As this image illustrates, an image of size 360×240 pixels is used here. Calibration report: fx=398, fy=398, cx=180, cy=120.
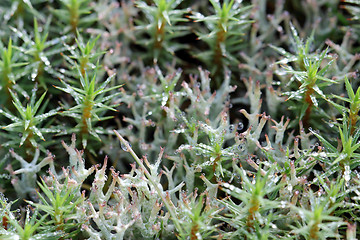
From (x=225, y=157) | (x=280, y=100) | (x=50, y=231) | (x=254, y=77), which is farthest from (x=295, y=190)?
(x=50, y=231)

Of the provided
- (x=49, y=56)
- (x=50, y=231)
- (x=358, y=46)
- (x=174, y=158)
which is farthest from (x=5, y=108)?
(x=358, y=46)

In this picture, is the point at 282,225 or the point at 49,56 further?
the point at 49,56

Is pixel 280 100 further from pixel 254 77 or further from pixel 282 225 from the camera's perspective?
pixel 282 225

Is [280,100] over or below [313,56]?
below

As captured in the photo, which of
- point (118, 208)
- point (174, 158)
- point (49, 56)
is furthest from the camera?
point (49, 56)

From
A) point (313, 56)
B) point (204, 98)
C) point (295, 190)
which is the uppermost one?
point (313, 56)

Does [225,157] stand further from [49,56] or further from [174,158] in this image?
[49,56]

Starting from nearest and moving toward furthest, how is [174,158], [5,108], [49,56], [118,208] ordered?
1. [118,208]
2. [174,158]
3. [5,108]
4. [49,56]
